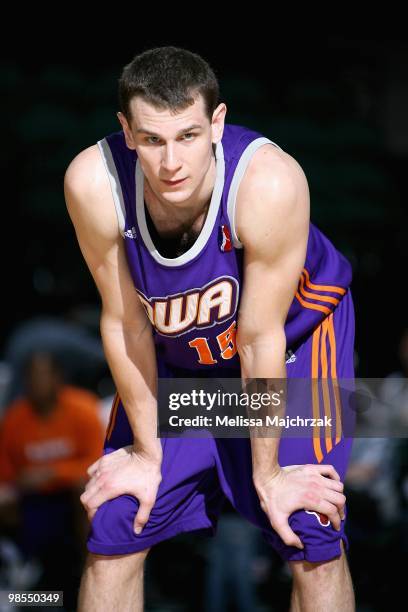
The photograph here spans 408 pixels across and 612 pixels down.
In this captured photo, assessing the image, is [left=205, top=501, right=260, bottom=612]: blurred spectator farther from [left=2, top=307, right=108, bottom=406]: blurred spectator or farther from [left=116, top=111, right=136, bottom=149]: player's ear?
[left=116, top=111, right=136, bottom=149]: player's ear

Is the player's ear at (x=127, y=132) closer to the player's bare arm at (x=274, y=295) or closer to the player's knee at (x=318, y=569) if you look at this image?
the player's bare arm at (x=274, y=295)

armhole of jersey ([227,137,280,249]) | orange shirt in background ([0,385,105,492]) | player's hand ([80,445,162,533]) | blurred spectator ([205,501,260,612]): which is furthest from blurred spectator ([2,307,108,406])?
armhole of jersey ([227,137,280,249])

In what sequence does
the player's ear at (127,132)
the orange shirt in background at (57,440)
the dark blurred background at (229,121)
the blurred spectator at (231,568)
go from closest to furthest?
the player's ear at (127,132), the blurred spectator at (231,568), the orange shirt in background at (57,440), the dark blurred background at (229,121)

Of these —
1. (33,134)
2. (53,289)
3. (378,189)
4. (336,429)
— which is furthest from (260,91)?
(336,429)

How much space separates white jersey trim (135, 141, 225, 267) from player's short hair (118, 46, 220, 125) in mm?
162

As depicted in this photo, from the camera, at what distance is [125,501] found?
3098 mm

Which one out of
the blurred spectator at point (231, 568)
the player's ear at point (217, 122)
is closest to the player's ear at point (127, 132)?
the player's ear at point (217, 122)

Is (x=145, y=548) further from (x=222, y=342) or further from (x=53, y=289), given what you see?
(x=53, y=289)

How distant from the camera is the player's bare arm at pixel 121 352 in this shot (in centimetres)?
302

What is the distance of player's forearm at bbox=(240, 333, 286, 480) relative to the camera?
9.88 ft

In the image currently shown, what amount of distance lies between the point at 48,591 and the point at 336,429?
6.59 feet

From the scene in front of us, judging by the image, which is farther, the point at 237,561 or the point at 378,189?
the point at 378,189

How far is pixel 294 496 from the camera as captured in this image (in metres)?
3.04

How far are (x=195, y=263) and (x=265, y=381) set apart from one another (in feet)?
1.30
